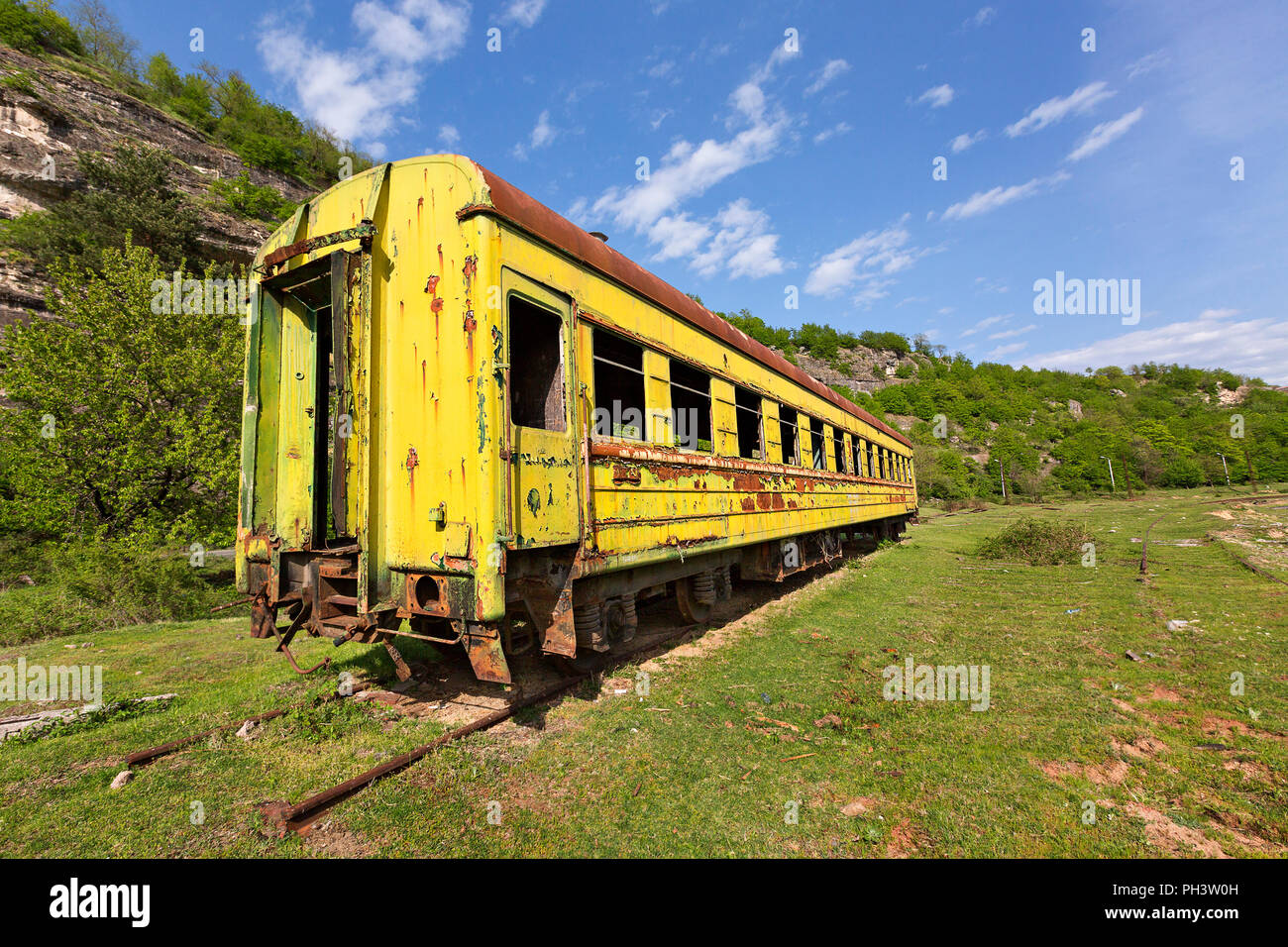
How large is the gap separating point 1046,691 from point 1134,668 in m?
1.31

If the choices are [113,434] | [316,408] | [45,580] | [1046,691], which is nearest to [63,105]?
[113,434]

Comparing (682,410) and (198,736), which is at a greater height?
(682,410)

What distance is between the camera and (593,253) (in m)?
4.46

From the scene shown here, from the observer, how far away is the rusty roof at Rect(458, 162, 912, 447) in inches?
141

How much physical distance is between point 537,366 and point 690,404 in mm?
2614

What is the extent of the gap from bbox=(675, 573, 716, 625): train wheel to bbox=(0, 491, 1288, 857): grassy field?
44 cm

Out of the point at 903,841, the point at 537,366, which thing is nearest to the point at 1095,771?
the point at 903,841

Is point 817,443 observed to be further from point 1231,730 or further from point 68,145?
point 68,145

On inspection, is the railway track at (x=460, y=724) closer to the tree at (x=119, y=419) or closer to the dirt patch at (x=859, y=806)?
the dirt patch at (x=859, y=806)

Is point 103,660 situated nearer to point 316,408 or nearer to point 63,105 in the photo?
point 316,408

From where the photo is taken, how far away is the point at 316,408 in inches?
169

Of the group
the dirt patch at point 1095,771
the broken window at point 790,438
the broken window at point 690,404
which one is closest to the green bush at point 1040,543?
the broken window at point 790,438

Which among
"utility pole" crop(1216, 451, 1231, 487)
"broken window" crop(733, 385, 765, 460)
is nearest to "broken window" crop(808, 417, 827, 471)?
"broken window" crop(733, 385, 765, 460)
